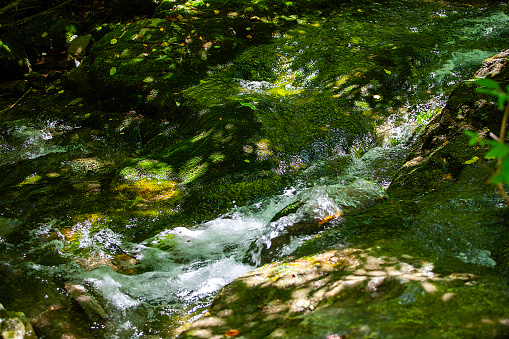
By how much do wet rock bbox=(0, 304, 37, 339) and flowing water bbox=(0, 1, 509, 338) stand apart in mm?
397

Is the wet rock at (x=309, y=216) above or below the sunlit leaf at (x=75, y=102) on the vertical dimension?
below

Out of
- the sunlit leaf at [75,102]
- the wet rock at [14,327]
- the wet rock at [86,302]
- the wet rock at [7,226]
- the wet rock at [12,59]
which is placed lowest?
the wet rock at [86,302]

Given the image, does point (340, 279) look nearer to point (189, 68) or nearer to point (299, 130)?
point (299, 130)

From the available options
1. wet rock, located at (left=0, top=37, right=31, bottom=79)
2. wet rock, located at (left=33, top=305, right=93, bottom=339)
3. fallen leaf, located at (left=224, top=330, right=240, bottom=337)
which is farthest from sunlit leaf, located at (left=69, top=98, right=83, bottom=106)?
fallen leaf, located at (left=224, top=330, right=240, bottom=337)

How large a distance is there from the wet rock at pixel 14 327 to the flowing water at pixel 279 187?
397 millimetres

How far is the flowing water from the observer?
3098 millimetres

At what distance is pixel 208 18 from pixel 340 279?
7.14m

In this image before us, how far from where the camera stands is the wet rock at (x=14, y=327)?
2307 mm

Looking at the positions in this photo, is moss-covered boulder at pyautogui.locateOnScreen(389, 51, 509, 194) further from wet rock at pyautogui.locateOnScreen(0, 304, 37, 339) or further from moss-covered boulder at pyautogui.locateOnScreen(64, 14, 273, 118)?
moss-covered boulder at pyautogui.locateOnScreen(64, 14, 273, 118)

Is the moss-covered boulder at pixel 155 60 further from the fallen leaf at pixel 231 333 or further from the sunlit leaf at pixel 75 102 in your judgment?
the fallen leaf at pixel 231 333

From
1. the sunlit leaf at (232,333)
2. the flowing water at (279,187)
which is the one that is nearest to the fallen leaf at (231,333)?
the sunlit leaf at (232,333)

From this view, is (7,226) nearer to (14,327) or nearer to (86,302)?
(86,302)

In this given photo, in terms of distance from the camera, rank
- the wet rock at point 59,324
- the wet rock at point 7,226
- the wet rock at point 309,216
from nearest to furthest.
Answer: the wet rock at point 59,324 < the wet rock at point 309,216 < the wet rock at point 7,226

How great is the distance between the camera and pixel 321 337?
5.95 feet
